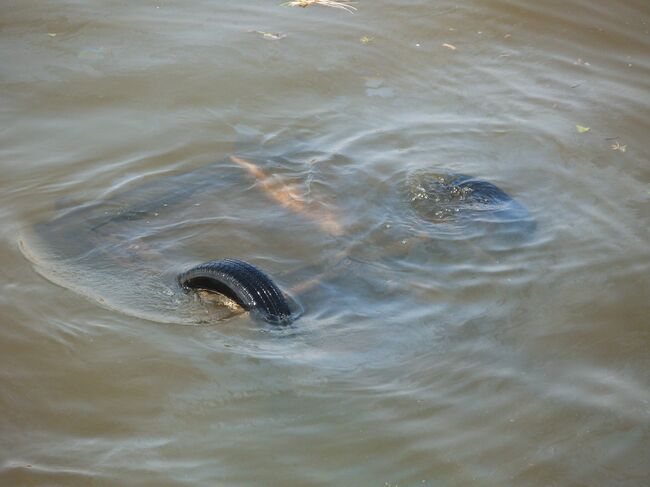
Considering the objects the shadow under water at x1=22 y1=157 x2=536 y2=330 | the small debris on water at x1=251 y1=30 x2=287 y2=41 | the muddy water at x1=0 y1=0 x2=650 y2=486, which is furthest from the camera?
the small debris on water at x1=251 y1=30 x2=287 y2=41

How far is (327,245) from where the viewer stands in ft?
18.1

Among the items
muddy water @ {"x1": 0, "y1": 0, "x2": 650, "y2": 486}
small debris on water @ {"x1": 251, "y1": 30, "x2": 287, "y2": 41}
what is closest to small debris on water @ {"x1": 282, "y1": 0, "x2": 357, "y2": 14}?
muddy water @ {"x1": 0, "y1": 0, "x2": 650, "y2": 486}

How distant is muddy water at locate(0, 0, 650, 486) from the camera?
3.81 m

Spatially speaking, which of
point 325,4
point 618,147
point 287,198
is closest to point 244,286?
point 287,198

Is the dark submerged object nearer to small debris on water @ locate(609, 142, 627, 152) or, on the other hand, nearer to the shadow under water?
the shadow under water

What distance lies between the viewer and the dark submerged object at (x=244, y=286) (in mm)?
4570

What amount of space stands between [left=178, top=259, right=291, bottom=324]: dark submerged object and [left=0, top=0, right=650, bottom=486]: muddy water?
4.8 inches

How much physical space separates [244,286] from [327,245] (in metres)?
1.08

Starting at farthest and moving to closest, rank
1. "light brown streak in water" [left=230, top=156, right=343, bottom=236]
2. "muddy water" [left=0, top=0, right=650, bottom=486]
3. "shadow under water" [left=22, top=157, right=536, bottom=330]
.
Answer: "light brown streak in water" [left=230, top=156, right=343, bottom=236] < "shadow under water" [left=22, top=157, right=536, bottom=330] < "muddy water" [left=0, top=0, right=650, bottom=486]

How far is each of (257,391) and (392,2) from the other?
21.4 feet

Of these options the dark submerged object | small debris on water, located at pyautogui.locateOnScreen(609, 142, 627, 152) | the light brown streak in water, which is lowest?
the dark submerged object

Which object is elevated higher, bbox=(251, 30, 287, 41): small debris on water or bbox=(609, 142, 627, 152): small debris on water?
bbox=(251, 30, 287, 41): small debris on water

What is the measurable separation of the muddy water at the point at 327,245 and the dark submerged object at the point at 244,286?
0.40 ft

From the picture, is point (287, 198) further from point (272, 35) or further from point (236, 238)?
point (272, 35)
